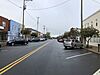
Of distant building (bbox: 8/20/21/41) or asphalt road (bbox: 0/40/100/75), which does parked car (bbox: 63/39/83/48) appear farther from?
distant building (bbox: 8/20/21/41)

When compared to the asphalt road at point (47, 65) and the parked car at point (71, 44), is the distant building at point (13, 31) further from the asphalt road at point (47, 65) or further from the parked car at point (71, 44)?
the asphalt road at point (47, 65)

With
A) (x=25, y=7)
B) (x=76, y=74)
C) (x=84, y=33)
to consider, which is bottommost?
(x=76, y=74)

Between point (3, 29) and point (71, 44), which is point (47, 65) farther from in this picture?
point (3, 29)

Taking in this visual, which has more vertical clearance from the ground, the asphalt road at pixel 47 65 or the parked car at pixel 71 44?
the parked car at pixel 71 44

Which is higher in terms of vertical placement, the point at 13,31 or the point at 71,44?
the point at 13,31

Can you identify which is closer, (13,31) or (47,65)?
(47,65)

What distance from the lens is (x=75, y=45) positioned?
3869 centimetres

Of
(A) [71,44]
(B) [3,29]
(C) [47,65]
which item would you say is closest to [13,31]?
(B) [3,29]

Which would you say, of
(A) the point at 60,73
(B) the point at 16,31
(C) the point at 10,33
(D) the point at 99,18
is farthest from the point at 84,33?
(B) the point at 16,31

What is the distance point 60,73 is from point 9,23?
6210 cm

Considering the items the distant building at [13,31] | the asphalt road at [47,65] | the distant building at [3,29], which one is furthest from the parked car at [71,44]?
the distant building at [13,31]

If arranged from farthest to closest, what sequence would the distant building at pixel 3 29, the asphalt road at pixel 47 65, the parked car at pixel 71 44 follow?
the distant building at pixel 3 29 < the parked car at pixel 71 44 < the asphalt road at pixel 47 65

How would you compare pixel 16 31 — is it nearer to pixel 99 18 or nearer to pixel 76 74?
pixel 99 18

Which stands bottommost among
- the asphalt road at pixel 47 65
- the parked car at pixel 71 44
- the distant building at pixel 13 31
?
the asphalt road at pixel 47 65
